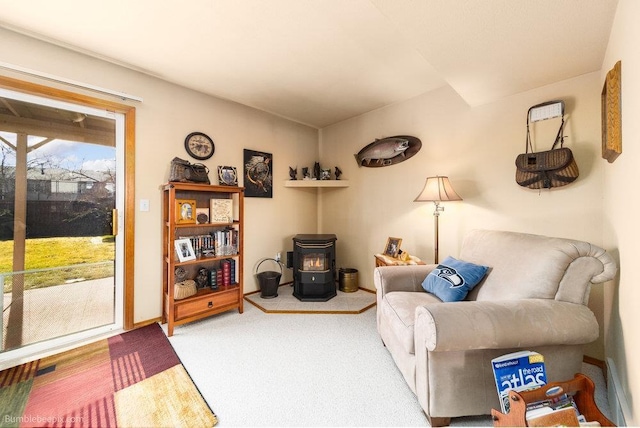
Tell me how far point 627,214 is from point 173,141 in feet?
11.5

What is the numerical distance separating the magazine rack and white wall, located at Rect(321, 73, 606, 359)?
1130mm

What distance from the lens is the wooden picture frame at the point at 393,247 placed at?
2878mm

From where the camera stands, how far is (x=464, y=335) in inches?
46.4

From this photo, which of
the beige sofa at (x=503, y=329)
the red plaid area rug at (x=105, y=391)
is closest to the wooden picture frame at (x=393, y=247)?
the beige sofa at (x=503, y=329)

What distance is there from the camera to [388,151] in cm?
319

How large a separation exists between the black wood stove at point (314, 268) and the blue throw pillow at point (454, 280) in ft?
4.73

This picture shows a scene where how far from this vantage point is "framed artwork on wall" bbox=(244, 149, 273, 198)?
333 centimetres

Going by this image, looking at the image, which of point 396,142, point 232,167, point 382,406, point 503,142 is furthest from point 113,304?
point 503,142

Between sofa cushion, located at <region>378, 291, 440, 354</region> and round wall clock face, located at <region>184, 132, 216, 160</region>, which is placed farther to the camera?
round wall clock face, located at <region>184, 132, 216, 160</region>

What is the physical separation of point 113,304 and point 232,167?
1850mm

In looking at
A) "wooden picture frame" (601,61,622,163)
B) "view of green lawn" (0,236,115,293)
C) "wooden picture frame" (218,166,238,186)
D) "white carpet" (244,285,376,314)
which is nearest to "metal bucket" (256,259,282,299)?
"white carpet" (244,285,376,314)

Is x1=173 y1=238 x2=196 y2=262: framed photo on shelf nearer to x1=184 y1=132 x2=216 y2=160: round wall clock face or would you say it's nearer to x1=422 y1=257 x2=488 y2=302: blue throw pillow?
x1=184 y1=132 x2=216 y2=160: round wall clock face

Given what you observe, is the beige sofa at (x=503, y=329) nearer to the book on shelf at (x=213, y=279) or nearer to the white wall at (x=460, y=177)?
the white wall at (x=460, y=177)

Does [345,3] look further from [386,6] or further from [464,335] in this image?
[464,335]
